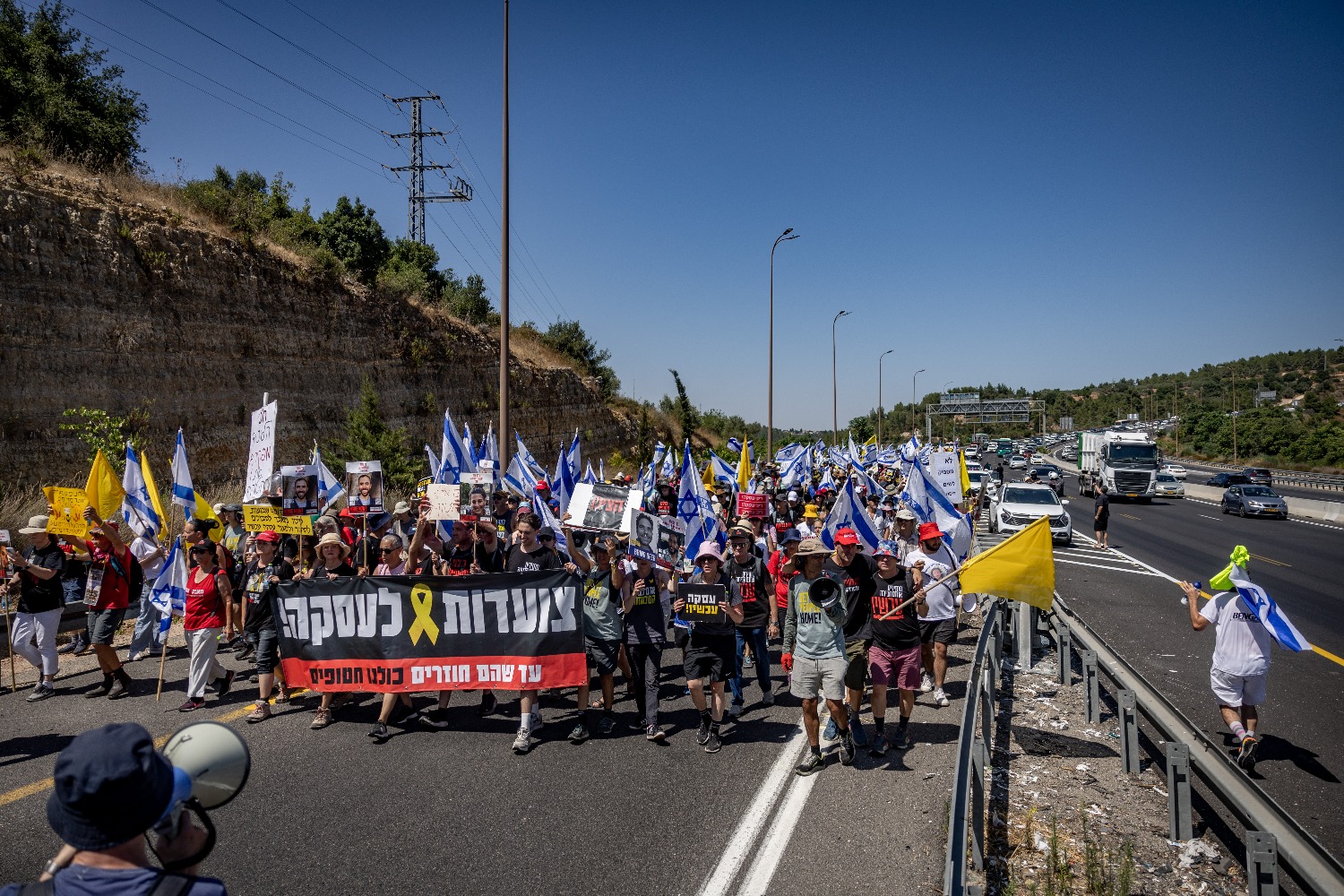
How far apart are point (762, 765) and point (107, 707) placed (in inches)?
257

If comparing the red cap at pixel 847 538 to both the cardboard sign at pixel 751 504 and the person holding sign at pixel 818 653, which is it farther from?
the cardboard sign at pixel 751 504

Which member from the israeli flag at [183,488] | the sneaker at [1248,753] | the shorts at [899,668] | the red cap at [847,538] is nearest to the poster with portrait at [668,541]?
the red cap at [847,538]

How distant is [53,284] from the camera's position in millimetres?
17516

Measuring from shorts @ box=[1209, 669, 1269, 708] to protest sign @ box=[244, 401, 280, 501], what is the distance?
1091cm

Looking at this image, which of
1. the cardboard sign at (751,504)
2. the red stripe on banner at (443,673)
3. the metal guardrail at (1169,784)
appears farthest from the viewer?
the cardboard sign at (751,504)

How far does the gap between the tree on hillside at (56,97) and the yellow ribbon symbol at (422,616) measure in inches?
813

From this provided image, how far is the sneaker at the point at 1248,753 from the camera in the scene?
20.9 ft

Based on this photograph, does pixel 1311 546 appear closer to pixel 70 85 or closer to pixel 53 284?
pixel 53 284

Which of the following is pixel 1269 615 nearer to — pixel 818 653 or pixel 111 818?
pixel 818 653

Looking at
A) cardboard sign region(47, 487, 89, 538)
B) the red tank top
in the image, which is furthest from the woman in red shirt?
cardboard sign region(47, 487, 89, 538)

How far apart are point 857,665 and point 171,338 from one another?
67.1ft

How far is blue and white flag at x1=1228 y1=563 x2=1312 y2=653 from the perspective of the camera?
6.47 m

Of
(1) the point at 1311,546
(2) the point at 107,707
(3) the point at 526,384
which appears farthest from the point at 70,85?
(1) the point at 1311,546

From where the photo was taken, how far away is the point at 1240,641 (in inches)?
261
